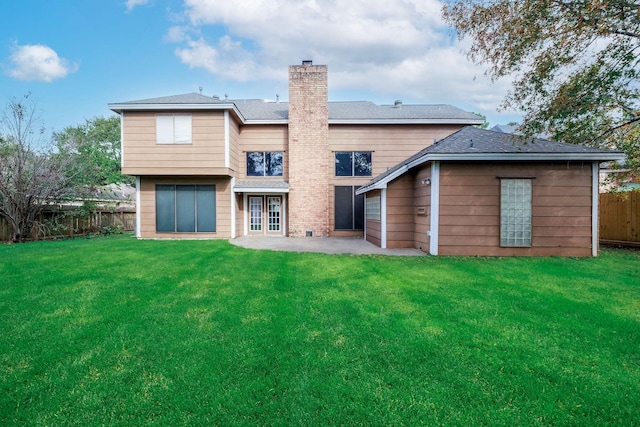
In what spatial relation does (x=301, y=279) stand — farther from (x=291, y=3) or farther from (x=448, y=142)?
(x=291, y=3)

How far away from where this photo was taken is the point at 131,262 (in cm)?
679

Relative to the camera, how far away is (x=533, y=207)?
8203mm

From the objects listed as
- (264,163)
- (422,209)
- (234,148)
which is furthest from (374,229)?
(234,148)

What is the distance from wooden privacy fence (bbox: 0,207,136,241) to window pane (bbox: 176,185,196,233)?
485cm

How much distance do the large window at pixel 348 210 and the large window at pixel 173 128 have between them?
6.71m

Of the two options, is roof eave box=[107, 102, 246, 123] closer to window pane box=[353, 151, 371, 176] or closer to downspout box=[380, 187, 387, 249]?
window pane box=[353, 151, 371, 176]

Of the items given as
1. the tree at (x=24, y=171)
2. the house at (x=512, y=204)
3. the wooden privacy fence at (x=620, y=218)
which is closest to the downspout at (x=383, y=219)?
the house at (x=512, y=204)

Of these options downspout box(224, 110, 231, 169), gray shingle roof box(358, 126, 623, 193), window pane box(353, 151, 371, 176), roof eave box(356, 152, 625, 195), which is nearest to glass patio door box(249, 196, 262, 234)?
downspout box(224, 110, 231, 169)

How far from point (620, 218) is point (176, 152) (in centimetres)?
1617

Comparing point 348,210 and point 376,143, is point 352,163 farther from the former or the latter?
point 348,210

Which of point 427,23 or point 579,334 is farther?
point 427,23

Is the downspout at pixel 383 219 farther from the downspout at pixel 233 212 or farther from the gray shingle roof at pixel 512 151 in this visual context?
the downspout at pixel 233 212

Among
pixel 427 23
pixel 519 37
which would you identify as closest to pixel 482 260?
pixel 519 37

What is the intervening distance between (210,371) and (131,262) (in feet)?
18.0
